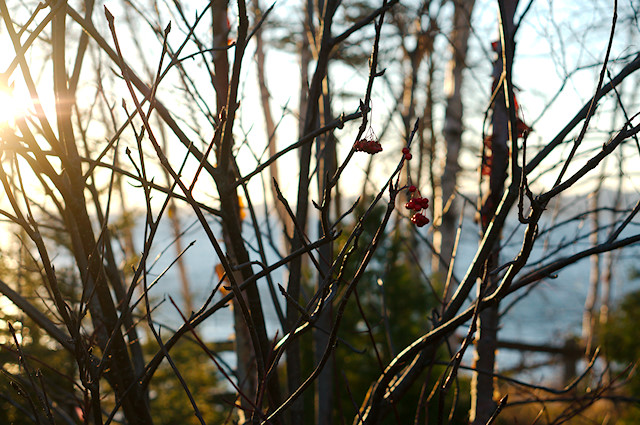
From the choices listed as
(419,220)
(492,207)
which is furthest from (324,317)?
(419,220)

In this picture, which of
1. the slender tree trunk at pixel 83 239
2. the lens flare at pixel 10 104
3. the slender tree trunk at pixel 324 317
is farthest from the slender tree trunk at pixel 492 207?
the lens flare at pixel 10 104

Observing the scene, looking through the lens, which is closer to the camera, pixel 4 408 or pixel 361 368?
pixel 4 408

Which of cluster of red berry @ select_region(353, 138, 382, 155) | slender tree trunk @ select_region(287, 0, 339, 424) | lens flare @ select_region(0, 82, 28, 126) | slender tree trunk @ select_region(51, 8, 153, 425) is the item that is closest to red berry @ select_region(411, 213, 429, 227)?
cluster of red berry @ select_region(353, 138, 382, 155)

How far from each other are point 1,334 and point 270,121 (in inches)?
275

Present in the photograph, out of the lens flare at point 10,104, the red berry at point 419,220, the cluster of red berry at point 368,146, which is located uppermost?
the lens flare at point 10,104

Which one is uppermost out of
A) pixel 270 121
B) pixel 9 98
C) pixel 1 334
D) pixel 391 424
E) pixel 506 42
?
pixel 270 121

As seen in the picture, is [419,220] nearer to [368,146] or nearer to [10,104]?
[368,146]

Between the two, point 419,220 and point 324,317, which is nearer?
point 419,220

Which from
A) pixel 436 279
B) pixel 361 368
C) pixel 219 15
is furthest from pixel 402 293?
pixel 219 15

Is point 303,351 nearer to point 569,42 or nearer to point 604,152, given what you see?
point 569,42

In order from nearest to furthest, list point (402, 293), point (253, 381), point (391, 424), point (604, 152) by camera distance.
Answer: point (604, 152) → point (253, 381) → point (391, 424) → point (402, 293)

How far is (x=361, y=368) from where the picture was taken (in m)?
6.51

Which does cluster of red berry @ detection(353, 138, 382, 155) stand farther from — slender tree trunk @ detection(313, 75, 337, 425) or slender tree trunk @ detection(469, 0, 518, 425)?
slender tree trunk @ detection(469, 0, 518, 425)

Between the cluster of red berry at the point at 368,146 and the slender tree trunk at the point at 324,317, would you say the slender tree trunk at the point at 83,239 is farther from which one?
the slender tree trunk at the point at 324,317
